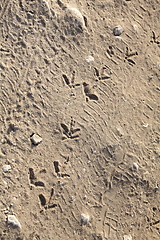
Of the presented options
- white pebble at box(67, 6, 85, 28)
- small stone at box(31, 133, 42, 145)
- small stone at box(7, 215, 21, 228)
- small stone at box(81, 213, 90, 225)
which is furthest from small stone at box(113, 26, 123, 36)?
small stone at box(7, 215, 21, 228)

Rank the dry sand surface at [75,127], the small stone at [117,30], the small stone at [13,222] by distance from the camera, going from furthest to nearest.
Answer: the small stone at [117,30] < the dry sand surface at [75,127] < the small stone at [13,222]

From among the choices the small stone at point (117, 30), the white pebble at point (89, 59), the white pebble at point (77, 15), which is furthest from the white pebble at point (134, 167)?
the white pebble at point (77, 15)

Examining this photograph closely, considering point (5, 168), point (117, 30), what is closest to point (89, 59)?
point (117, 30)

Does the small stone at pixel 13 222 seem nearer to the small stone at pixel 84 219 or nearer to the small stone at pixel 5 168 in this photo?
the small stone at pixel 5 168

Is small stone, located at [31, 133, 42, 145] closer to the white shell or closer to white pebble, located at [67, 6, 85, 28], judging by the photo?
the white shell

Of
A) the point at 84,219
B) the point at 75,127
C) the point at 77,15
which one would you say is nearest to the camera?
the point at 84,219

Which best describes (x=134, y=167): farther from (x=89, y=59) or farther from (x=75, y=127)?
(x=89, y=59)

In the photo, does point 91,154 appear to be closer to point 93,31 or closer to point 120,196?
point 120,196

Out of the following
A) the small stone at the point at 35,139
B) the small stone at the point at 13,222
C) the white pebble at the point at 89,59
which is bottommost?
the small stone at the point at 13,222

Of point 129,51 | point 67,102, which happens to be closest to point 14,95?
point 67,102
